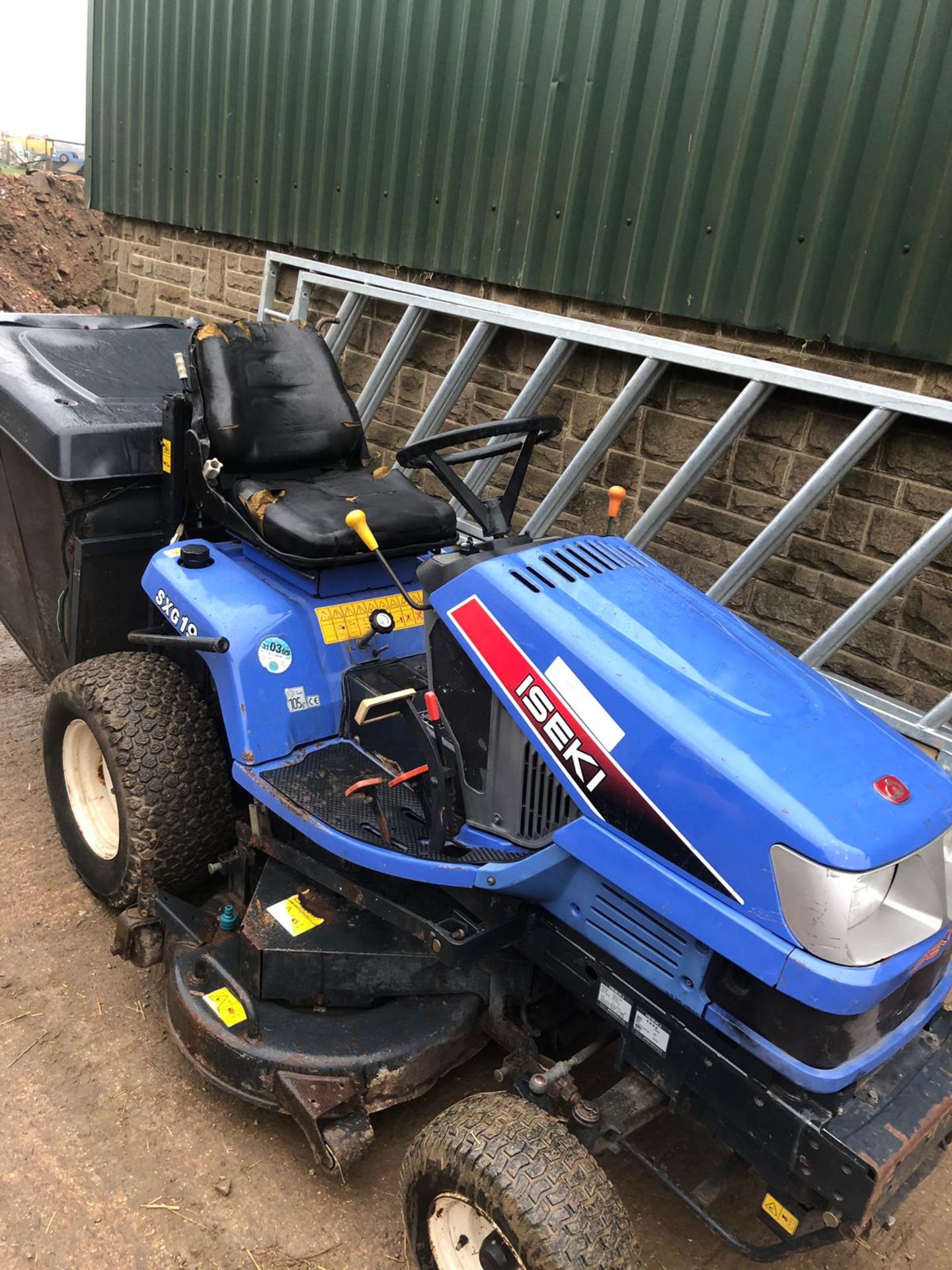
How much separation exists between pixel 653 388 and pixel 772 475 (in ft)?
1.88

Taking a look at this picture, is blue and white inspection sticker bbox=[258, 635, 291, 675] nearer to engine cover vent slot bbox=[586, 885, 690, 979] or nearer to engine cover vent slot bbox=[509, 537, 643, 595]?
engine cover vent slot bbox=[509, 537, 643, 595]

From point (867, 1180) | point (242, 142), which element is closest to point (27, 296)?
point (242, 142)

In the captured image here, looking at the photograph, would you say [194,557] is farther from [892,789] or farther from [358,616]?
[892,789]

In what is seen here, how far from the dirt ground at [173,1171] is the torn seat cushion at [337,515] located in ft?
4.35

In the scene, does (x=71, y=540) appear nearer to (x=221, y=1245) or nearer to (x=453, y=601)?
(x=453, y=601)

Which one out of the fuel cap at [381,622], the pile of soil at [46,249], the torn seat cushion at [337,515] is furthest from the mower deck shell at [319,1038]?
the pile of soil at [46,249]

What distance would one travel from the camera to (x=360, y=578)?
118 inches

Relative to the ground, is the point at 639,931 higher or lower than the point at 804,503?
lower

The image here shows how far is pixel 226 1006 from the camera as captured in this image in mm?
2400

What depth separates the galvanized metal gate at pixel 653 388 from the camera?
3271 mm

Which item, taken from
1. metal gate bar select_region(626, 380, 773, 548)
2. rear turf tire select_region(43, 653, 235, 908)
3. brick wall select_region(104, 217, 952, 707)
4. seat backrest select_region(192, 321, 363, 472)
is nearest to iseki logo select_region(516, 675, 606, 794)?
rear turf tire select_region(43, 653, 235, 908)

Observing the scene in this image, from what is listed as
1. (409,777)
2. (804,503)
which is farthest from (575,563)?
(804,503)

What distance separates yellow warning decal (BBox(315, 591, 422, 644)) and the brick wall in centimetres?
145

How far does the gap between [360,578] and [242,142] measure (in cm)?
368
